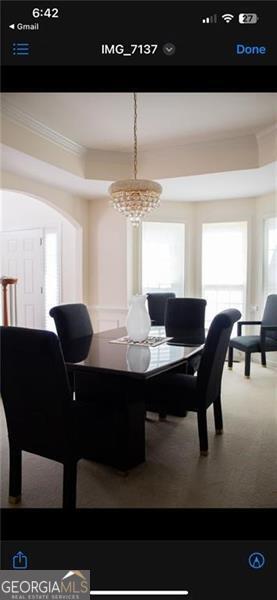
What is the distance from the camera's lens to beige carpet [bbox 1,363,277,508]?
187 centimetres

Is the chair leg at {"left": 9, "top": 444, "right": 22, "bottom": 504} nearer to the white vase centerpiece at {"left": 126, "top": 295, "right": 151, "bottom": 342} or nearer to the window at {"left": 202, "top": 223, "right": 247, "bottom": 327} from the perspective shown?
the white vase centerpiece at {"left": 126, "top": 295, "right": 151, "bottom": 342}

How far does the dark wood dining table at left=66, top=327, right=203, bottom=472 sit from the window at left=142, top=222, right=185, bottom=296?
2.74 m

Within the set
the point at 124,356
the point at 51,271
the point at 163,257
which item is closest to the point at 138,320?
the point at 124,356

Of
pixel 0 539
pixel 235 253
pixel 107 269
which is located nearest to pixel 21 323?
pixel 107 269

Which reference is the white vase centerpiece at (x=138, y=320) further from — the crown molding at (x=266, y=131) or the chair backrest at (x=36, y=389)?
the crown molding at (x=266, y=131)

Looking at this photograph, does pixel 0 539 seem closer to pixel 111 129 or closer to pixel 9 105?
pixel 9 105

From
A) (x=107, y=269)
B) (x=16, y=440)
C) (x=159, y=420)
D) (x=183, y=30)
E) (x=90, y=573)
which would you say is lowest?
(x=159, y=420)

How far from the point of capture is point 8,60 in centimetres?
69

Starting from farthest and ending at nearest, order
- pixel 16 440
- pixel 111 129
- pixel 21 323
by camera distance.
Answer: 1. pixel 21 323
2. pixel 111 129
3. pixel 16 440

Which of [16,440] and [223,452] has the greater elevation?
[16,440]

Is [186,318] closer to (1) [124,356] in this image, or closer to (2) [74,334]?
(2) [74,334]

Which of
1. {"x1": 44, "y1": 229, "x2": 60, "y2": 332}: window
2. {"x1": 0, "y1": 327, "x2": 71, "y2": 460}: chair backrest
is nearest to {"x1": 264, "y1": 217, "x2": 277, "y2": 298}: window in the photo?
{"x1": 44, "y1": 229, "x2": 60, "y2": 332}: window

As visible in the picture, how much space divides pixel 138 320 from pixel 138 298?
173mm

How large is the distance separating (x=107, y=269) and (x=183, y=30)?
4.37m
